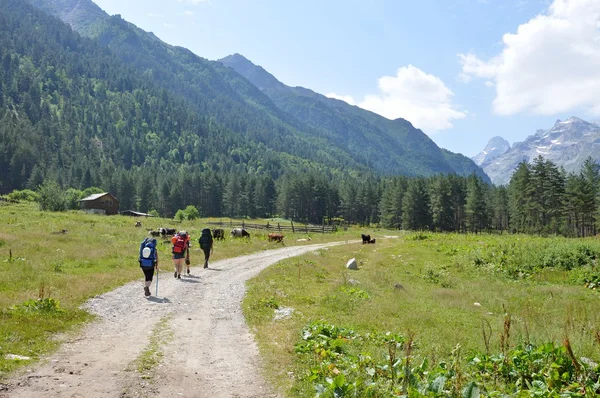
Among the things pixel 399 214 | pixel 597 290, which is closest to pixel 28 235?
pixel 597 290

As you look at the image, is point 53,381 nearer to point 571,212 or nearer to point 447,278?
point 447,278

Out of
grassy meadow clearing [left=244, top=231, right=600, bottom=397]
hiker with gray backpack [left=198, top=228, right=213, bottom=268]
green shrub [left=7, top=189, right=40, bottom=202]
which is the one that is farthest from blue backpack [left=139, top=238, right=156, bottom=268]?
green shrub [left=7, top=189, right=40, bottom=202]

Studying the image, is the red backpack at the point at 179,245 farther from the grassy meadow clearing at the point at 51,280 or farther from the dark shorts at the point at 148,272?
the dark shorts at the point at 148,272

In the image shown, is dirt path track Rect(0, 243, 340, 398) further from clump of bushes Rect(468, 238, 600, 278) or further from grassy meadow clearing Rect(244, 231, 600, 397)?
clump of bushes Rect(468, 238, 600, 278)

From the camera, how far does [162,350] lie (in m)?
9.45

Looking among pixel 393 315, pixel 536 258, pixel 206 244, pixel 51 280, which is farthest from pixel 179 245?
pixel 536 258

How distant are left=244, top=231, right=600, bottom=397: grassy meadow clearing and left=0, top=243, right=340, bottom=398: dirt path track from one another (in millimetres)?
718

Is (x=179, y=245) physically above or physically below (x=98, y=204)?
below

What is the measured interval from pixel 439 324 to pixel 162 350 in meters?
9.09

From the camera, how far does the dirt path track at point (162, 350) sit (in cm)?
711

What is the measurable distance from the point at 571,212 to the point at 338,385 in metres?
105

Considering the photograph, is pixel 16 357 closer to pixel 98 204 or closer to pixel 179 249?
pixel 179 249

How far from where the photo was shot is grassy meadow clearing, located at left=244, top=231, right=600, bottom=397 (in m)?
6.59

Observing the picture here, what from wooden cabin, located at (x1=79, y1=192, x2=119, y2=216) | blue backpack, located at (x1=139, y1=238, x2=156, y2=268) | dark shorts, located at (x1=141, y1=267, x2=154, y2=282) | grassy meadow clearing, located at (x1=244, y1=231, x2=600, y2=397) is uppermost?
wooden cabin, located at (x1=79, y1=192, x2=119, y2=216)
